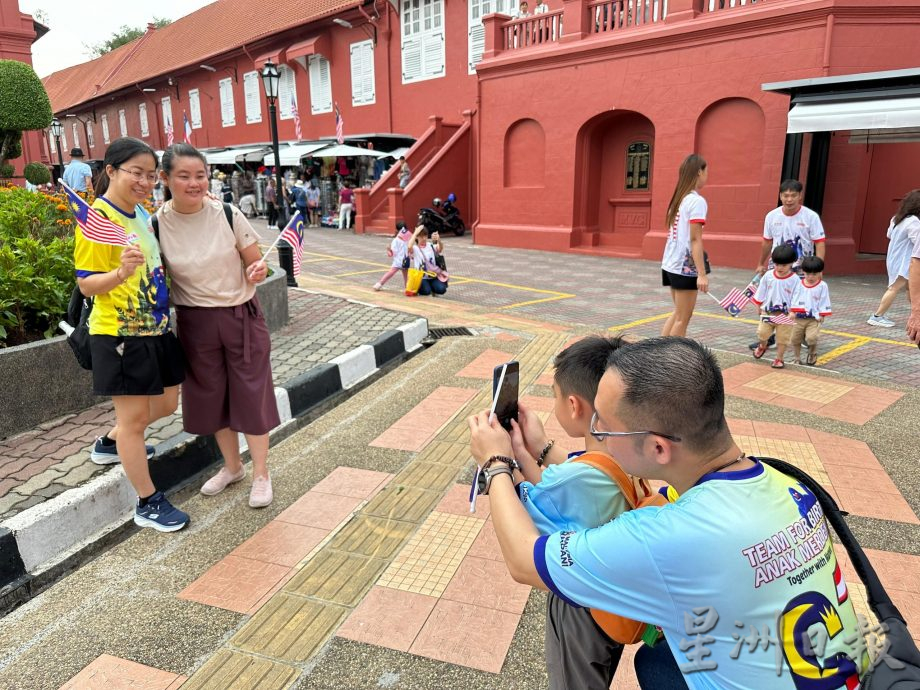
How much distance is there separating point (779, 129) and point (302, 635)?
12.0m

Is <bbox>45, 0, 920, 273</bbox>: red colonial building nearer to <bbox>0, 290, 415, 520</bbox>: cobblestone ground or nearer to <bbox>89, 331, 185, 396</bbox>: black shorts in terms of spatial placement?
<bbox>0, 290, 415, 520</bbox>: cobblestone ground

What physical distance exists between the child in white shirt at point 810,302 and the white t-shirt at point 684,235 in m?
1.19

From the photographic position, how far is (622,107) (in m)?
13.5

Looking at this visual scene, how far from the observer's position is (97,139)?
38969 mm

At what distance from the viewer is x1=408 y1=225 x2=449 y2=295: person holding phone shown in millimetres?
9219

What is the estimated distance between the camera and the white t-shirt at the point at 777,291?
5.82m

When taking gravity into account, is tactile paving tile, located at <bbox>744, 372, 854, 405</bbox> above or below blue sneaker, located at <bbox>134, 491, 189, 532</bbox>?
below

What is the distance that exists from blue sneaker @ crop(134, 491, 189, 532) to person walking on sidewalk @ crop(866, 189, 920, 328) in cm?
725

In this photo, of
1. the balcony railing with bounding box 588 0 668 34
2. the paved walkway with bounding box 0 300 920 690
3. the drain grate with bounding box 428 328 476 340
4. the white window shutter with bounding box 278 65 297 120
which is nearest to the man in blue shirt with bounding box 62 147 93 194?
the drain grate with bounding box 428 328 476 340

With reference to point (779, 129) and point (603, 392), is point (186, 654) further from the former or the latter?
point (779, 129)

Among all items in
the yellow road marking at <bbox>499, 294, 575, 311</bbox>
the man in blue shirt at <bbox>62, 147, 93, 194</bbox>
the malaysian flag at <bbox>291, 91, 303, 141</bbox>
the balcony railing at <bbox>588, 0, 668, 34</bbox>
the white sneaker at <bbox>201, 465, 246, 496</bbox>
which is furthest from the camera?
the malaysian flag at <bbox>291, 91, 303, 141</bbox>

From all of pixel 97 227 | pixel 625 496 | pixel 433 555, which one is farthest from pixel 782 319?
pixel 97 227

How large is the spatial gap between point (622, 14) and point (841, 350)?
389 inches

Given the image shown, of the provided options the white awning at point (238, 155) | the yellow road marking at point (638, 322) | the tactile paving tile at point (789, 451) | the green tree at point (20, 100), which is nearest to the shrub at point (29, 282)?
the tactile paving tile at point (789, 451)
